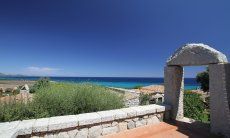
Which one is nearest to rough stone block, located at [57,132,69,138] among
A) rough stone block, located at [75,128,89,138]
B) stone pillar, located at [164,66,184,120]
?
rough stone block, located at [75,128,89,138]

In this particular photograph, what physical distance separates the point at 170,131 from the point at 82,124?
248cm

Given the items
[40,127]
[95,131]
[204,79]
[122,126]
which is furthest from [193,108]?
[204,79]

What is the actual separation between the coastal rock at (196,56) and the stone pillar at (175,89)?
12.1 inches

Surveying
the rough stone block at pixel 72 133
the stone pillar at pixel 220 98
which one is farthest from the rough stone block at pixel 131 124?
the stone pillar at pixel 220 98

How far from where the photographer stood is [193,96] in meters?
8.30

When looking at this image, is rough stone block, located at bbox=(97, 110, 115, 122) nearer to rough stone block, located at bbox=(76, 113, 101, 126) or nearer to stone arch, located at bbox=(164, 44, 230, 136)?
rough stone block, located at bbox=(76, 113, 101, 126)

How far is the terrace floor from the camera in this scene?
187 inches

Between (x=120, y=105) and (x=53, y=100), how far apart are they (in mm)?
2299

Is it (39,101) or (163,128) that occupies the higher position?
(39,101)

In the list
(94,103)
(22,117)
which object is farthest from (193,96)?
(22,117)

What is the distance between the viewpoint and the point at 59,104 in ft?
17.7

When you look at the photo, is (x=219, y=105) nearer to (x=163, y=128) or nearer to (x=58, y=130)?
(x=163, y=128)

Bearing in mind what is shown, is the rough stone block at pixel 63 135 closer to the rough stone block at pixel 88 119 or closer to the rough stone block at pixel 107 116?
the rough stone block at pixel 88 119

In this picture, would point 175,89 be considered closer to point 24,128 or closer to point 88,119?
point 88,119
